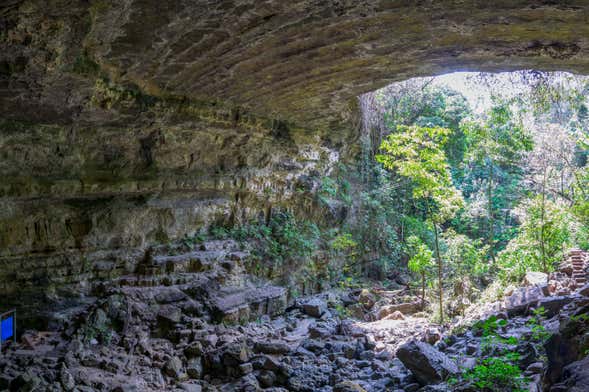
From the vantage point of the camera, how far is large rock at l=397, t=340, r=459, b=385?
463 cm

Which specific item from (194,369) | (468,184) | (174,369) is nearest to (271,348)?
(194,369)

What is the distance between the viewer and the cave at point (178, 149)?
392 cm

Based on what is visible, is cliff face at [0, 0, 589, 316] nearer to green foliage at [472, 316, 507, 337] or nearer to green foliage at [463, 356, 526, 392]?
green foliage at [472, 316, 507, 337]

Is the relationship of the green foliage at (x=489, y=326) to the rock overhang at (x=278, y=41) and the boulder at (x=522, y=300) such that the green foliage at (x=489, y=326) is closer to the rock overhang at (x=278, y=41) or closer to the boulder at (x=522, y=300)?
the boulder at (x=522, y=300)

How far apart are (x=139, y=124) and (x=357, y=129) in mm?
6617

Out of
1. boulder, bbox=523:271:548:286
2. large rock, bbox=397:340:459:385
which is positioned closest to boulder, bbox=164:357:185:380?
large rock, bbox=397:340:459:385

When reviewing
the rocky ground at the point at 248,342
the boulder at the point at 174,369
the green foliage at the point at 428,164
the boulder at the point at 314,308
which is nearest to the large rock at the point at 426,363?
the rocky ground at the point at 248,342

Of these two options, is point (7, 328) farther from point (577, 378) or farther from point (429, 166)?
point (429, 166)

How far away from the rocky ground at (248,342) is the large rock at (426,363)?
0.04ft

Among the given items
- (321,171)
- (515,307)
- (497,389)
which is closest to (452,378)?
(497,389)

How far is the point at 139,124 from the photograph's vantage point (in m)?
6.25

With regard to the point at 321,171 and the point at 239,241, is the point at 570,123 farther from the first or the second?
the point at 239,241

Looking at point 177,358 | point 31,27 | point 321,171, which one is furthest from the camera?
point 321,171

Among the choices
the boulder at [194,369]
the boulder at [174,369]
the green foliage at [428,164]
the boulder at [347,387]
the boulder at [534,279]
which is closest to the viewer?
the boulder at [347,387]
